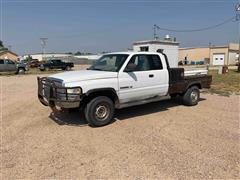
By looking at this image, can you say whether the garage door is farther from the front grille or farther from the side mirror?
the front grille

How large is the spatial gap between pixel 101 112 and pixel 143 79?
Answer: 5.20 ft

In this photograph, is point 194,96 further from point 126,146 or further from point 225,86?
point 225,86

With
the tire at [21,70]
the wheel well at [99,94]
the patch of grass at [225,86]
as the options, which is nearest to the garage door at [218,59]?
the patch of grass at [225,86]

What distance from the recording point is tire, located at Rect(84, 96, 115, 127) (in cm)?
559

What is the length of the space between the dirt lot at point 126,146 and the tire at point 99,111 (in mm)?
181

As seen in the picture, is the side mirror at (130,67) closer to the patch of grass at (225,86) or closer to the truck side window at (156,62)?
the truck side window at (156,62)

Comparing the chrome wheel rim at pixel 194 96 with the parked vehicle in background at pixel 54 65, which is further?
the parked vehicle in background at pixel 54 65

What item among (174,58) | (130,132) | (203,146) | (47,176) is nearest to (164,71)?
(130,132)

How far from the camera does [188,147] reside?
4543mm

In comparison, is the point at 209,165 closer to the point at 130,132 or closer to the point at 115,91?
the point at 130,132

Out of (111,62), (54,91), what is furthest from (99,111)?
(111,62)

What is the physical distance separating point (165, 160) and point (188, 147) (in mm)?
780

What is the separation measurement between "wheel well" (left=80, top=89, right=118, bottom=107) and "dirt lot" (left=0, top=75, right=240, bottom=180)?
2.11ft

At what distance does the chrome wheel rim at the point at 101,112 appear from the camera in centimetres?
573
